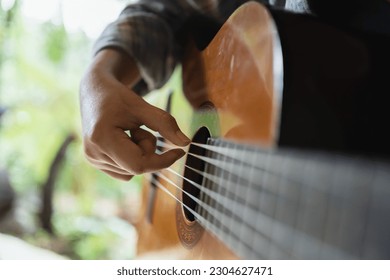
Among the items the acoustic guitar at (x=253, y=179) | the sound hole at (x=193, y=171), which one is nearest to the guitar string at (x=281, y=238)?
the acoustic guitar at (x=253, y=179)

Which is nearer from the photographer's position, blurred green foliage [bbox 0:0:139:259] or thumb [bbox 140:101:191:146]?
thumb [bbox 140:101:191:146]

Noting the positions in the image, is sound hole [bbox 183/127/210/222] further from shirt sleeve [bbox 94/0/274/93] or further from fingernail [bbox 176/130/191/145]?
shirt sleeve [bbox 94/0/274/93]

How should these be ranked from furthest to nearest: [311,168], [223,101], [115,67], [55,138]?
[55,138]
[115,67]
[223,101]
[311,168]

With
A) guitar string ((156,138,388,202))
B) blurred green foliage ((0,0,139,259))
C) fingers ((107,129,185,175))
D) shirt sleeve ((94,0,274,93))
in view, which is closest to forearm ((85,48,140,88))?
shirt sleeve ((94,0,274,93))

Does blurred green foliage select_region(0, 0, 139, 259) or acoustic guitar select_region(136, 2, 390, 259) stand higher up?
acoustic guitar select_region(136, 2, 390, 259)

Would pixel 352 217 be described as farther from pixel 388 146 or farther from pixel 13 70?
pixel 13 70

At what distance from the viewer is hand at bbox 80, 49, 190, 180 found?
0.46 m

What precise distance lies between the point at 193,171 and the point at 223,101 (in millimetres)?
94

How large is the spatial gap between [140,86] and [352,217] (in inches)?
18.2

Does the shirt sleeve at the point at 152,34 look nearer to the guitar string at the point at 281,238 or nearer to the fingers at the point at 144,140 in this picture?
the fingers at the point at 144,140

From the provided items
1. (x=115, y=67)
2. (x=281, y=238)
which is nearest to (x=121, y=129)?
(x=115, y=67)

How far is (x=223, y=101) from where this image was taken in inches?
16.3

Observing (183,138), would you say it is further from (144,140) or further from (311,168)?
(311,168)

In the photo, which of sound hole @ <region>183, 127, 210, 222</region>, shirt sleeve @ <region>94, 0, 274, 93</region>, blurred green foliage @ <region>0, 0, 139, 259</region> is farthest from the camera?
blurred green foliage @ <region>0, 0, 139, 259</region>
